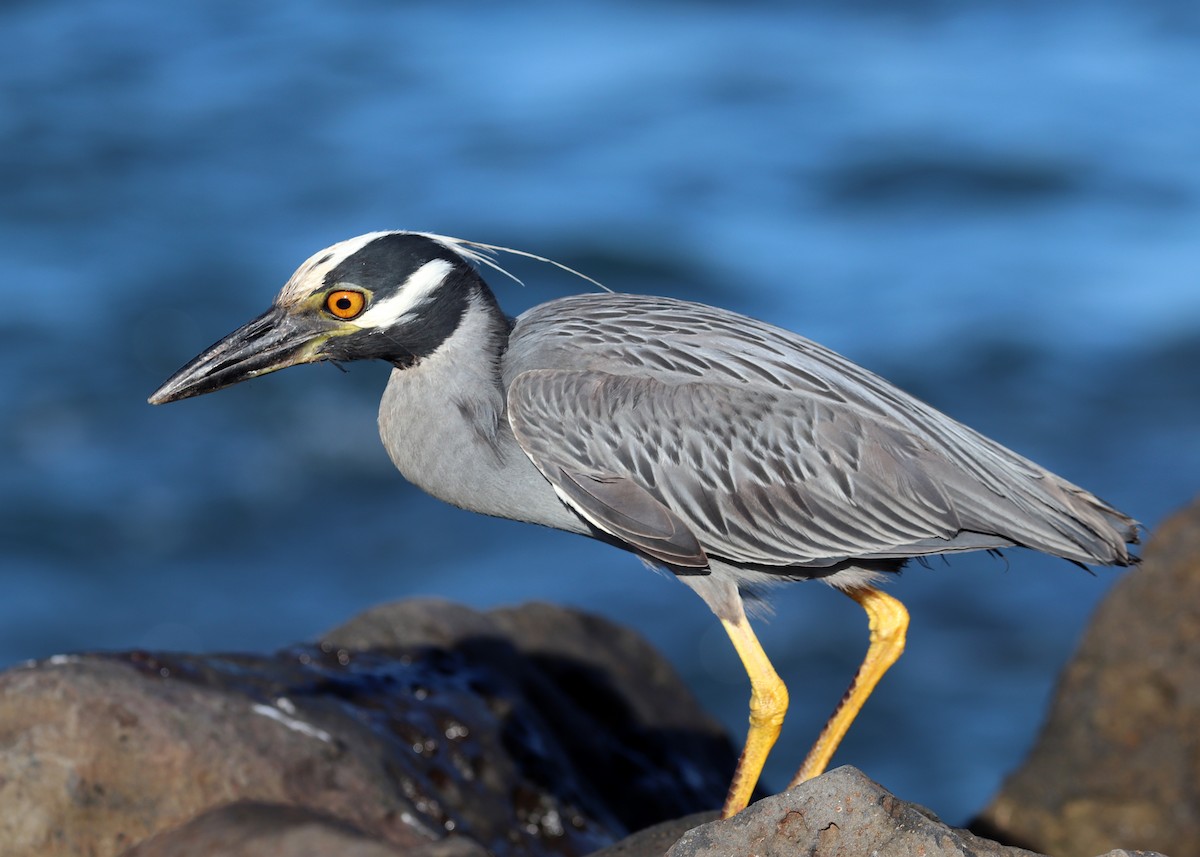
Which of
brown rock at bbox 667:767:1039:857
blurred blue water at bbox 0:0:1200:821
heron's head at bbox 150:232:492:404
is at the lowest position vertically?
blurred blue water at bbox 0:0:1200:821

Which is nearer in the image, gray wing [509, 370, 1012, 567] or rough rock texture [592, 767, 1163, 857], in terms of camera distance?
rough rock texture [592, 767, 1163, 857]

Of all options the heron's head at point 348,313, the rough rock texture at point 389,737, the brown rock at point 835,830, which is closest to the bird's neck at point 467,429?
the heron's head at point 348,313

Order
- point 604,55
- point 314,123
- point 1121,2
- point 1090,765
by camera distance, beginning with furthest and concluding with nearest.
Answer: point 1121,2
point 604,55
point 314,123
point 1090,765

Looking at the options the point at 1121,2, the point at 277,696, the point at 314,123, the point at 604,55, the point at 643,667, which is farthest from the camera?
the point at 1121,2

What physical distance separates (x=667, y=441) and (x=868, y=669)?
4.84 ft

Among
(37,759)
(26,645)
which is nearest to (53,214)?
(26,645)

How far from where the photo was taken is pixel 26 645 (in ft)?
48.3

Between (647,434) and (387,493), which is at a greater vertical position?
(647,434)

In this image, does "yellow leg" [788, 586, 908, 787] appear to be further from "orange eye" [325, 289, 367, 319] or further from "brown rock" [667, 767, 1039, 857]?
"orange eye" [325, 289, 367, 319]

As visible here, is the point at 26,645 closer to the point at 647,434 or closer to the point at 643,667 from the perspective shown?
the point at 643,667

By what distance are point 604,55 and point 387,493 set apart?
10.4 metres

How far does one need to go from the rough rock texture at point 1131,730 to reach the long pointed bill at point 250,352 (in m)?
4.54

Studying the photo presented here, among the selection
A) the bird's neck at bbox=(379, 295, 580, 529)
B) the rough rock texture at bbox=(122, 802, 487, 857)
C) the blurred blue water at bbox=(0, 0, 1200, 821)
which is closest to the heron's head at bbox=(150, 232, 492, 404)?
the bird's neck at bbox=(379, 295, 580, 529)

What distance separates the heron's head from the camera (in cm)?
631
